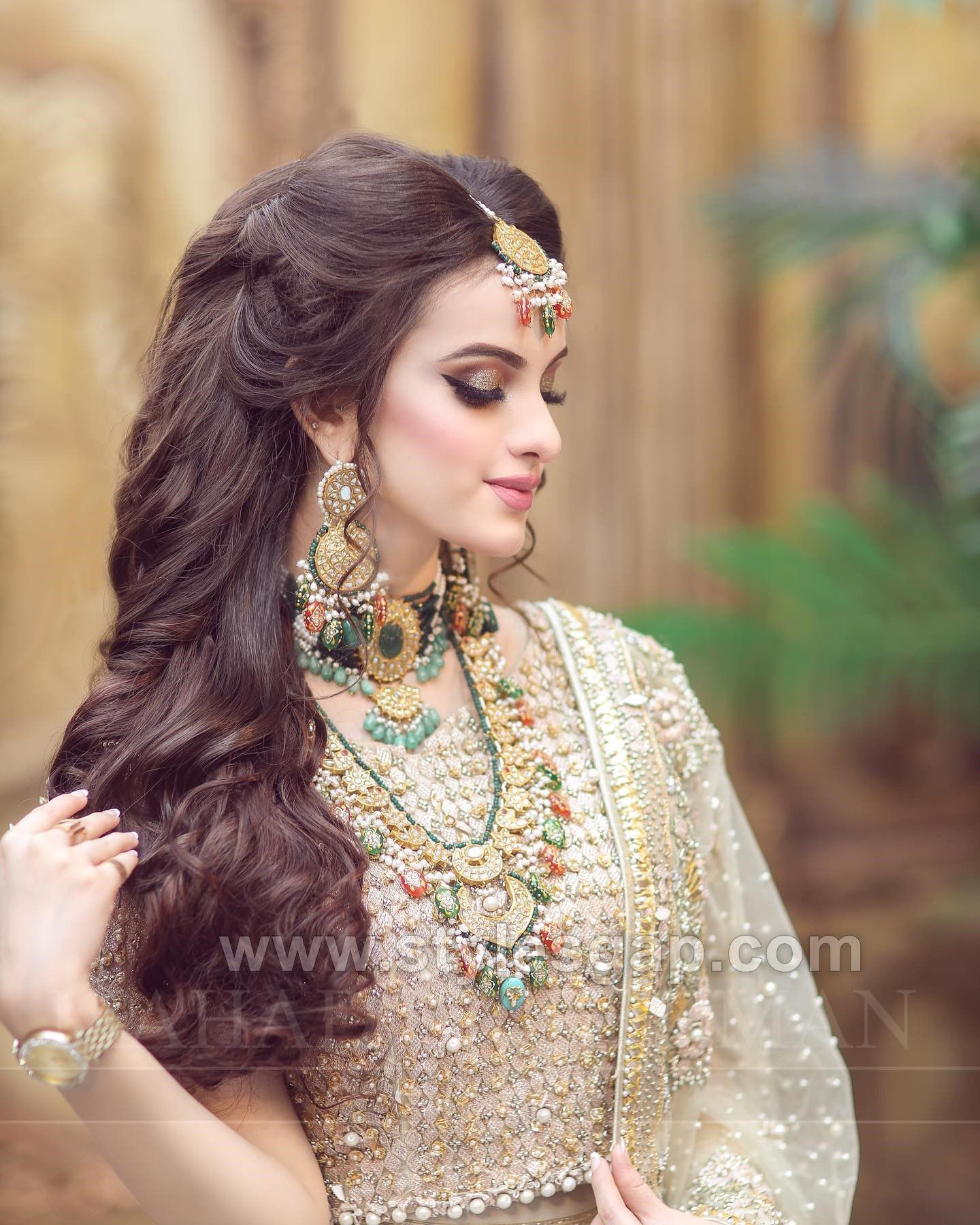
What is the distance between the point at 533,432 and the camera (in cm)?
121

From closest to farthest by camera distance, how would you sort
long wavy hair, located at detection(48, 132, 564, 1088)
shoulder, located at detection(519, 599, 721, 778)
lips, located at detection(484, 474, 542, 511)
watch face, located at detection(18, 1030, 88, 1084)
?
watch face, located at detection(18, 1030, 88, 1084)
long wavy hair, located at detection(48, 132, 564, 1088)
lips, located at detection(484, 474, 542, 511)
shoulder, located at detection(519, 599, 721, 778)

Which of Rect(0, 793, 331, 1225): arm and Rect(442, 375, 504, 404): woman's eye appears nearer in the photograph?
Rect(0, 793, 331, 1225): arm

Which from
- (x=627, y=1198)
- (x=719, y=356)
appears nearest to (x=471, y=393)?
(x=627, y=1198)

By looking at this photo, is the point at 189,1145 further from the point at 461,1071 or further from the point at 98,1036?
the point at 461,1071

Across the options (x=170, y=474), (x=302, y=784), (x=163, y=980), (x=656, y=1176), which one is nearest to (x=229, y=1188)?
(x=163, y=980)

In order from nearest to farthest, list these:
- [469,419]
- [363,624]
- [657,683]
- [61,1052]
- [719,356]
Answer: [61,1052]
[469,419]
[363,624]
[657,683]
[719,356]

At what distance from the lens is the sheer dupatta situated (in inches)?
50.2

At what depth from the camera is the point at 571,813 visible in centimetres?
131

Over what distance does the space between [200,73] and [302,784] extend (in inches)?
59.9

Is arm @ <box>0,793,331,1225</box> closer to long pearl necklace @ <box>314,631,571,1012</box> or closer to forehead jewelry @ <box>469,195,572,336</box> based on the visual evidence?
long pearl necklace @ <box>314,631,571,1012</box>

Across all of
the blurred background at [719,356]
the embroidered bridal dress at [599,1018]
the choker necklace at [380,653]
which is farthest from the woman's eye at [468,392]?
the blurred background at [719,356]

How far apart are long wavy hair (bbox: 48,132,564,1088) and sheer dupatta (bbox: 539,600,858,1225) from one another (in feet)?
1.01

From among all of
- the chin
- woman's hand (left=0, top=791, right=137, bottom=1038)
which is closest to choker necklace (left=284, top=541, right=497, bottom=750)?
the chin

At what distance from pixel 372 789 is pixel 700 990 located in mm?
434
